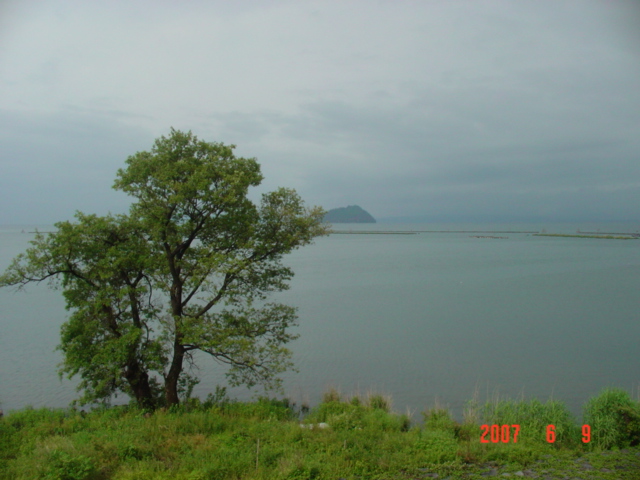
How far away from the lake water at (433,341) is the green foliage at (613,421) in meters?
4.54

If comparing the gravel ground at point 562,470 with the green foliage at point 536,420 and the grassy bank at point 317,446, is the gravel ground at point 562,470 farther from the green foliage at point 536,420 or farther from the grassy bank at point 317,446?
the green foliage at point 536,420

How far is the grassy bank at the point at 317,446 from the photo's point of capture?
24.0 ft

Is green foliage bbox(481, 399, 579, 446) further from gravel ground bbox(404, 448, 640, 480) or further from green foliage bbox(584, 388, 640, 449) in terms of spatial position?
gravel ground bbox(404, 448, 640, 480)

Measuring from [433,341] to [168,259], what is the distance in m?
15.7

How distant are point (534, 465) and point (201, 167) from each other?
34.3 feet

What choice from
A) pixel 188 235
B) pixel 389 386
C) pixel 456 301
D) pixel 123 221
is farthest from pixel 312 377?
pixel 456 301

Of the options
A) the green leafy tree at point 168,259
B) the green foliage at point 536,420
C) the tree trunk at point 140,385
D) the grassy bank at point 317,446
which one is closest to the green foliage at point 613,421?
the grassy bank at point 317,446

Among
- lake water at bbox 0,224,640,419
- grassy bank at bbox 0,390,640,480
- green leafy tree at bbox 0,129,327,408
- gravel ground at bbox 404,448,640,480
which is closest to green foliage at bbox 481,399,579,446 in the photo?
grassy bank at bbox 0,390,640,480

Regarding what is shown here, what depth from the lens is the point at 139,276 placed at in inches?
524

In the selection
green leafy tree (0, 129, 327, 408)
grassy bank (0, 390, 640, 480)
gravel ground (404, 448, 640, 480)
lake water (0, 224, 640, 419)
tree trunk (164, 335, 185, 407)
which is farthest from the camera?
lake water (0, 224, 640, 419)

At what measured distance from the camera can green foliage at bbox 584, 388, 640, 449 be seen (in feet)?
30.8

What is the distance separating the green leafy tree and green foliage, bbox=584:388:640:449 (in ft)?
25.2

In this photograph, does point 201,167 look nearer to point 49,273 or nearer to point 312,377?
point 49,273

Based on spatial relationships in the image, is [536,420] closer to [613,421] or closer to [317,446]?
[613,421]
